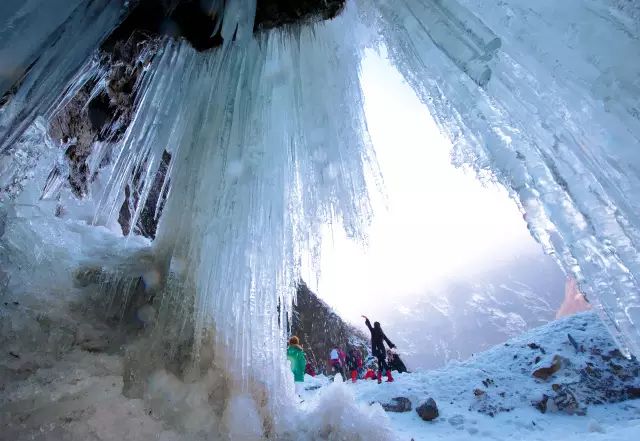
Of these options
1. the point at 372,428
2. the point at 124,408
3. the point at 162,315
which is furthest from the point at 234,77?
the point at 372,428

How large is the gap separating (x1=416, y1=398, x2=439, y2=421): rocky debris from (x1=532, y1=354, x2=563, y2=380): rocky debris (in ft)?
9.73

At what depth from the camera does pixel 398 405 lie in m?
6.86

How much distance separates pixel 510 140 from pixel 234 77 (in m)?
2.72

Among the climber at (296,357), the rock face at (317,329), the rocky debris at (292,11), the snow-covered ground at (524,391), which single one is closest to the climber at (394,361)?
the snow-covered ground at (524,391)

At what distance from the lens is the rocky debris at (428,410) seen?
6363 mm

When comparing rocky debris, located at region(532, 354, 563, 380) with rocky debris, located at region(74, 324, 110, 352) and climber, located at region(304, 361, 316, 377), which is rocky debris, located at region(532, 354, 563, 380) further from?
rocky debris, located at region(74, 324, 110, 352)

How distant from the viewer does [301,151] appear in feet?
12.5

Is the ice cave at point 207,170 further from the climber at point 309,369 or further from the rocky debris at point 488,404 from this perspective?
the climber at point 309,369

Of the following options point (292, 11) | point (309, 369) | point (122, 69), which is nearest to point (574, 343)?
point (309, 369)

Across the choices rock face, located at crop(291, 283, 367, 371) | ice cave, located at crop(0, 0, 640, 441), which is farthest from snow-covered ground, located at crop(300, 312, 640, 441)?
rock face, located at crop(291, 283, 367, 371)

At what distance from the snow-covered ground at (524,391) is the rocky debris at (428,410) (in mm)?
89

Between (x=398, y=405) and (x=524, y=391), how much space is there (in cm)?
267

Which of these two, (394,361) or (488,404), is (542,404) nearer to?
(488,404)

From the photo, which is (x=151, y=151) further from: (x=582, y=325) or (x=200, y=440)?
(x=582, y=325)
